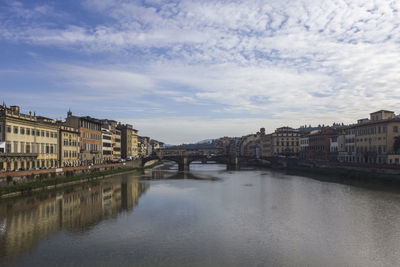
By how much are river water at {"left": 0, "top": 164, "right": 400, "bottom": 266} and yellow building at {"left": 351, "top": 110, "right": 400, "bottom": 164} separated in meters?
25.8

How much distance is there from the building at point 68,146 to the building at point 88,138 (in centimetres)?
245

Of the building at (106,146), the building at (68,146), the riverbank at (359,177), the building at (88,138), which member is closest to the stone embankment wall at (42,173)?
the building at (68,146)

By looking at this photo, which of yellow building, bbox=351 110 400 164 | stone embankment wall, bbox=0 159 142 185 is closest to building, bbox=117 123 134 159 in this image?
stone embankment wall, bbox=0 159 142 185

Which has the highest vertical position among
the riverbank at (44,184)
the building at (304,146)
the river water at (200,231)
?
the building at (304,146)

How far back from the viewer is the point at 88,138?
7925cm

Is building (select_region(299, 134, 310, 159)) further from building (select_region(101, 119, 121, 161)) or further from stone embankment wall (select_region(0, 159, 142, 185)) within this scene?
stone embankment wall (select_region(0, 159, 142, 185))

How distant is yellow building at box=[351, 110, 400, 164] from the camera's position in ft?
218

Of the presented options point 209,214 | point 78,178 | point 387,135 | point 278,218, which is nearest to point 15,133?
point 78,178

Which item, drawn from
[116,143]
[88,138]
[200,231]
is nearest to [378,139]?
[200,231]

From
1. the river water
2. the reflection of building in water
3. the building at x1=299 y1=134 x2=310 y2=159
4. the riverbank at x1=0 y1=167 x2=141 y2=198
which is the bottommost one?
the river water

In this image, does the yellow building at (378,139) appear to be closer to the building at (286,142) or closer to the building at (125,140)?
the building at (286,142)

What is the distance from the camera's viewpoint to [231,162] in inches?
4776

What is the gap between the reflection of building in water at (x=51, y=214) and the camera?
24.1 m

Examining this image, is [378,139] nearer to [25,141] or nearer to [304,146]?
[304,146]
